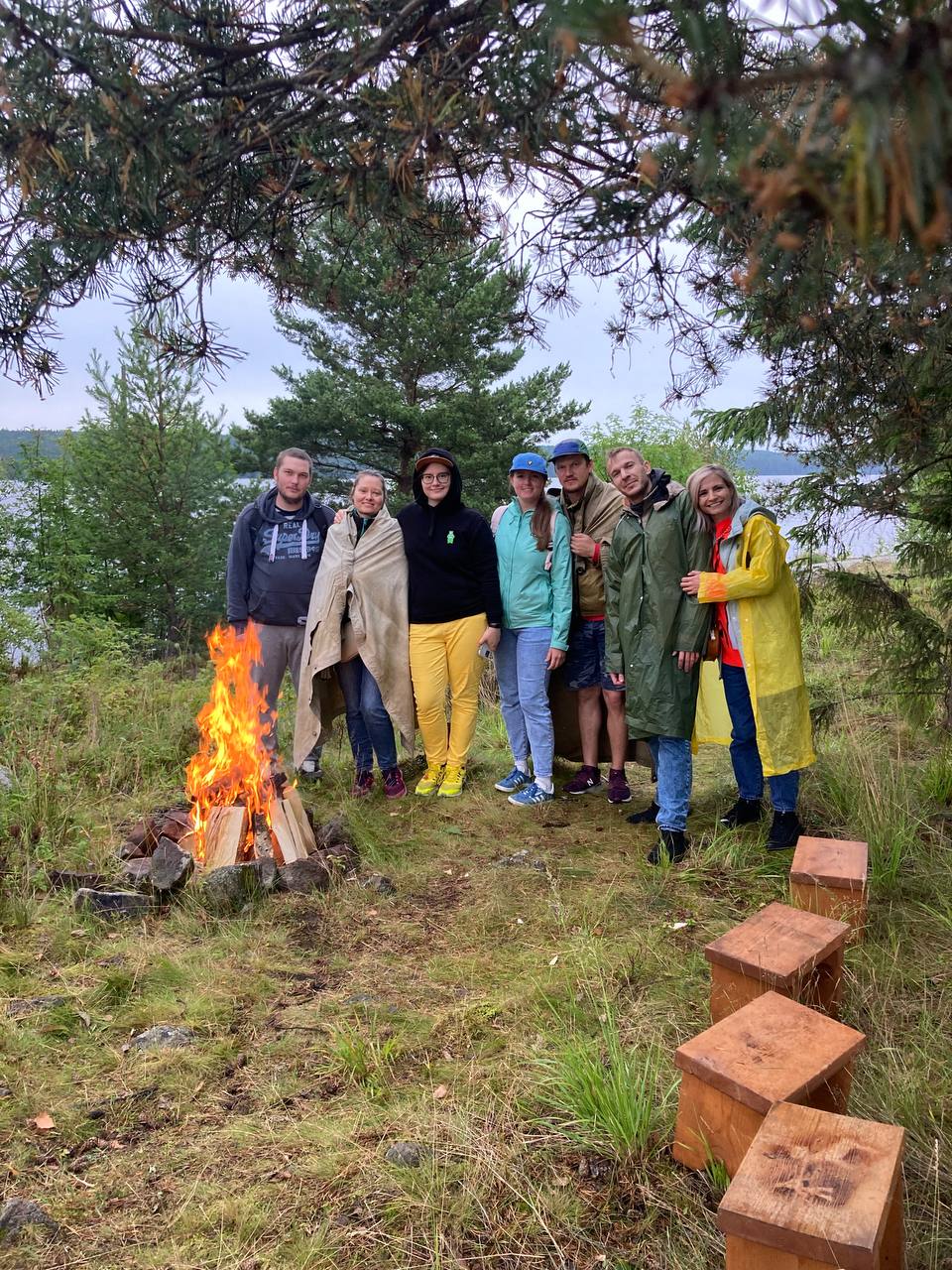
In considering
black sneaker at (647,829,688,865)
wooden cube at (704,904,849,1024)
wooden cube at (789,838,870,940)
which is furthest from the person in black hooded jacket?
wooden cube at (704,904,849,1024)

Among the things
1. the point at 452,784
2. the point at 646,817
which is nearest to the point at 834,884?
the point at 646,817

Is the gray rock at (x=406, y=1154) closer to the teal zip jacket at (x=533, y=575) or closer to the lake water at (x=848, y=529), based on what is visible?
the teal zip jacket at (x=533, y=575)

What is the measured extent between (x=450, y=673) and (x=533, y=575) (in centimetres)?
86

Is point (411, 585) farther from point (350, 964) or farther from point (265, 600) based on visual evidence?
point (350, 964)

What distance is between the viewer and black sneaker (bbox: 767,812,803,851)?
13.9 feet

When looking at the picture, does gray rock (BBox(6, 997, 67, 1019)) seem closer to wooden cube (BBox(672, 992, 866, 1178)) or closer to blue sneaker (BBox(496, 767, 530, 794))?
wooden cube (BBox(672, 992, 866, 1178))

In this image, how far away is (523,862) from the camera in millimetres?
4430

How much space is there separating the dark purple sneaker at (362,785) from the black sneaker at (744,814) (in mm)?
2299

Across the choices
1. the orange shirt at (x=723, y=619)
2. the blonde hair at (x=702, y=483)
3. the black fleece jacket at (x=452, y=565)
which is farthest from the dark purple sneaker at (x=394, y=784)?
the blonde hair at (x=702, y=483)

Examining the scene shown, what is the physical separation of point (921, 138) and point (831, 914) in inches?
112

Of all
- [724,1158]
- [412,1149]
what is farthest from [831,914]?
[412,1149]

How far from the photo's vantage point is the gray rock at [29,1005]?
3049mm

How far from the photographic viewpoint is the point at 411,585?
5.46 metres

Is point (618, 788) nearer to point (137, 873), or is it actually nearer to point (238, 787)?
point (238, 787)
